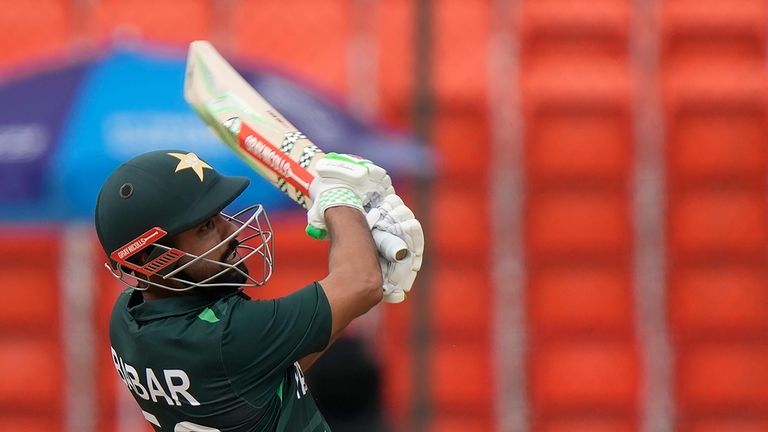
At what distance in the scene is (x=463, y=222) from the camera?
16.5 ft

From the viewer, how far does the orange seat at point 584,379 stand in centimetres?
503

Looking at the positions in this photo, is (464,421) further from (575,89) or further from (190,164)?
(190,164)

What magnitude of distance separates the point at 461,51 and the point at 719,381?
1.67m

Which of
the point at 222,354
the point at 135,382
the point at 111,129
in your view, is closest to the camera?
the point at 222,354

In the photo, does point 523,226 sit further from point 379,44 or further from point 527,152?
point 379,44

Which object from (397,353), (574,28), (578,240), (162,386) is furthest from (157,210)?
(574,28)

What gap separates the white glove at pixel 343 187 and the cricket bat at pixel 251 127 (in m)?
0.06

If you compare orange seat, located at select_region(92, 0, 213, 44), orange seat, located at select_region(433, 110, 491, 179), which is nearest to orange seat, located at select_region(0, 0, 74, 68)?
orange seat, located at select_region(92, 0, 213, 44)

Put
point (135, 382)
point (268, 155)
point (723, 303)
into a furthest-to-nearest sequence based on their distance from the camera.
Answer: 1. point (723, 303)
2. point (268, 155)
3. point (135, 382)

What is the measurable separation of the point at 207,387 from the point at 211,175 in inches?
14.2

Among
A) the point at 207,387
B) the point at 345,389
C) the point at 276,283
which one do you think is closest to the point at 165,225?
the point at 207,387

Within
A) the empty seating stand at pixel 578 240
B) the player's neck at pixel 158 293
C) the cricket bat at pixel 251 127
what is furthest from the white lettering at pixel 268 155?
the empty seating stand at pixel 578 240

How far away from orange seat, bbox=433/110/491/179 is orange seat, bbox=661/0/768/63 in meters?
0.81

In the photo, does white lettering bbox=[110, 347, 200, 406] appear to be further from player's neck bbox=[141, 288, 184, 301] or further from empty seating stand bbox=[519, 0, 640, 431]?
empty seating stand bbox=[519, 0, 640, 431]
